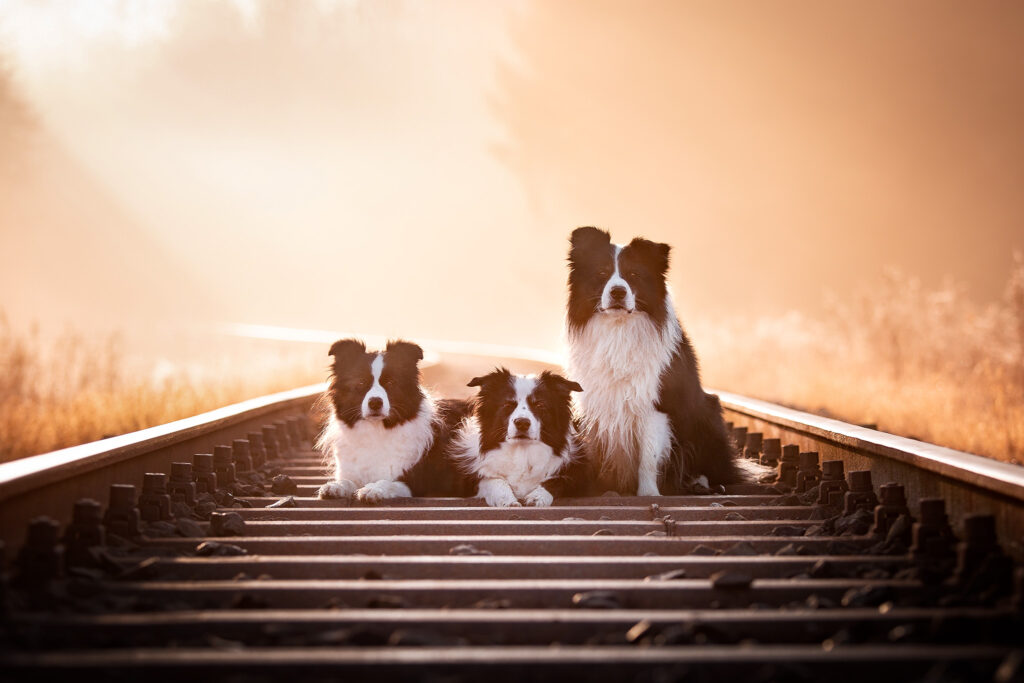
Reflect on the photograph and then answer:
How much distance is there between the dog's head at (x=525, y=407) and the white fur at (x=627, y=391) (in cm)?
26

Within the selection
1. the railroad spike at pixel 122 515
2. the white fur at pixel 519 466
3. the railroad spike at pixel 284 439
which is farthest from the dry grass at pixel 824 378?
the railroad spike at pixel 122 515

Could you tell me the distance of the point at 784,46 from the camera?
38719mm

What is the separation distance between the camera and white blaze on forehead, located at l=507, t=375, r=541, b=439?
5930mm

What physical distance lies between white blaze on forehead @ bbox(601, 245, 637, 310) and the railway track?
50.2 inches

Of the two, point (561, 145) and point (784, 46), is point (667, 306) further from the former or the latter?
point (561, 145)

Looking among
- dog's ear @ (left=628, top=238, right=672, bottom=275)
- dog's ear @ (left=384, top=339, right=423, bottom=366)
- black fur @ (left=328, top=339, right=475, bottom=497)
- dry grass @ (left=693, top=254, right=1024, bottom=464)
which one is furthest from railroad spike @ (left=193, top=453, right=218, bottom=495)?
dry grass @ (left=693, top=254, right=1024, bottom=464)

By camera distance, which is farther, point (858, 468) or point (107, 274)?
point (107, 274)

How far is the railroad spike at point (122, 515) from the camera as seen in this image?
170 inches

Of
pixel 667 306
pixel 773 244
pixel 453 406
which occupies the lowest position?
pixel 453 406

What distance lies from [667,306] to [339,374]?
2140 millimetres

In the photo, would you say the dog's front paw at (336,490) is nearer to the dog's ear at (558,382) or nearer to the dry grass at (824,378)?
the dog's ear at (558,382)

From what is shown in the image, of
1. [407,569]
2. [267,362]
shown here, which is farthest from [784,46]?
[407,569]

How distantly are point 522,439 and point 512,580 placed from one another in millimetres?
2186

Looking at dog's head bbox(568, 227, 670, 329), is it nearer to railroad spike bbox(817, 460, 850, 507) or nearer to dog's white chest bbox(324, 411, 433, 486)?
dog's white chest bbox(324, 411, 433, 486)
